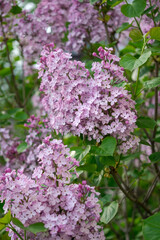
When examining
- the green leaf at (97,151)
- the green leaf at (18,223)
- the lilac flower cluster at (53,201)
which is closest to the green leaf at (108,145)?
the green leaf at (97,151)

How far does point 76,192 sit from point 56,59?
583 mm

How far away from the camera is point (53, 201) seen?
3.79 feet

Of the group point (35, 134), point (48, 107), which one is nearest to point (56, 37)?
point (35, 134)

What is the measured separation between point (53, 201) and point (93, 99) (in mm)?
456

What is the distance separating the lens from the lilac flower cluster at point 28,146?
2.06 metres

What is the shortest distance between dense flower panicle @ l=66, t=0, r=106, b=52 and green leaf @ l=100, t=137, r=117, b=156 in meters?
1.02

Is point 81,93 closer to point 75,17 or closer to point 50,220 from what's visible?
point 50,220

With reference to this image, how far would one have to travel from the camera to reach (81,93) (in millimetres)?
1377

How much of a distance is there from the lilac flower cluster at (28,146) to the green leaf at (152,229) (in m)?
0.92

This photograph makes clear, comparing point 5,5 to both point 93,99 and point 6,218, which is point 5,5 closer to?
point 93,99

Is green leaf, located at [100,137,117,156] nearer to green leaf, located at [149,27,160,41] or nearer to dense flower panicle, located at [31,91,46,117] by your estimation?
green leaf, located at [149,27,160,41]

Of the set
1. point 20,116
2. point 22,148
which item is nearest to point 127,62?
point 22,148

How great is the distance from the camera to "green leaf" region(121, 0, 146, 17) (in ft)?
5.35

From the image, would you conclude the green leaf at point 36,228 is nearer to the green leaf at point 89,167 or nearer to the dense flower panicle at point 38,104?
the green leaf at point 89,167
